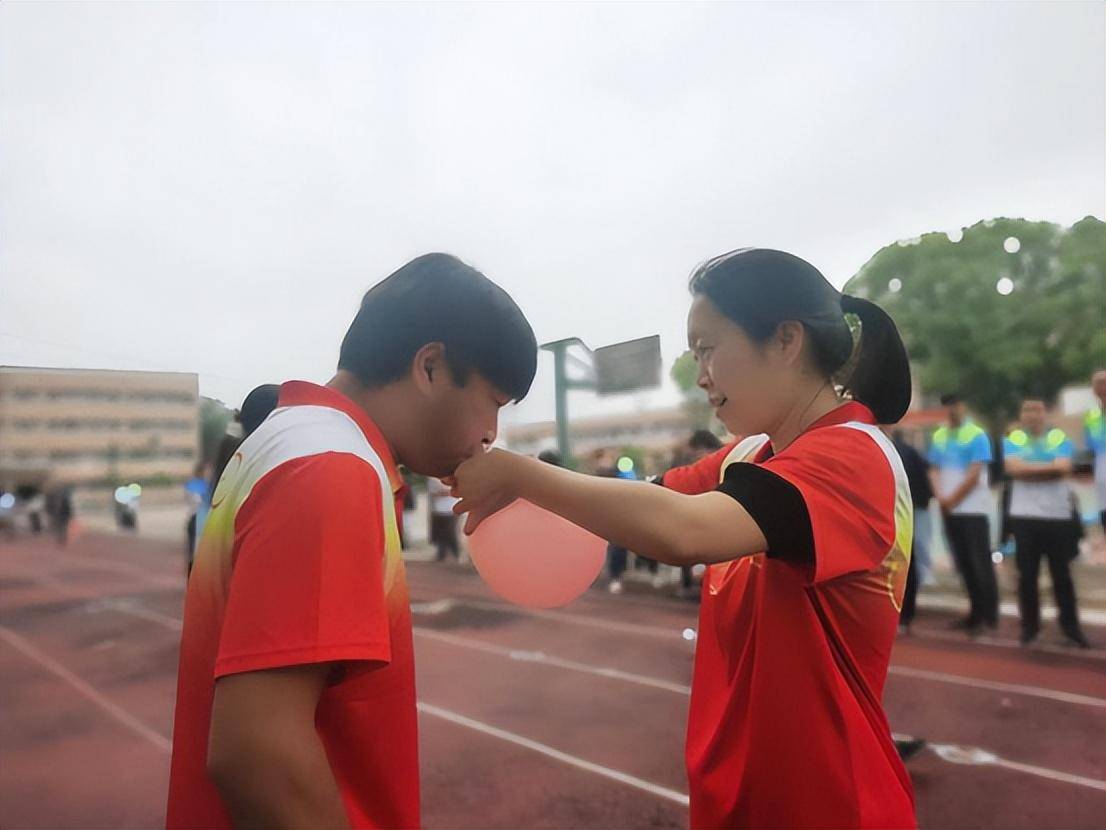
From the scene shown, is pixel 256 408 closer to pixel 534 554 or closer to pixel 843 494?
pixel 534 554

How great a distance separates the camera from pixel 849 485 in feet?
3.02

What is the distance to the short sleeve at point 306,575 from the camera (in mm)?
638

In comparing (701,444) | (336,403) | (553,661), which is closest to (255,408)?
(336,403)

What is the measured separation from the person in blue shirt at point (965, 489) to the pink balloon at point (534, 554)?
3.62 metres

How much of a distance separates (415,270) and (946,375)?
3581 mm

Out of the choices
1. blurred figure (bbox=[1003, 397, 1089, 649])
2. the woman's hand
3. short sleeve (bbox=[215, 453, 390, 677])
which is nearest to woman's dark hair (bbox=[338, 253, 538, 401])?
the woman's hand

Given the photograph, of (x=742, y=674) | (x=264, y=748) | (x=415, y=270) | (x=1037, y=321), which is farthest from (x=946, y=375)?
(x=264, y=748)

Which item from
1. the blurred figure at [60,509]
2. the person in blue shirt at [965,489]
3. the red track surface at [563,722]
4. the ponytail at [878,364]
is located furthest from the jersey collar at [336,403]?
the person in blue shirt at [965,489]

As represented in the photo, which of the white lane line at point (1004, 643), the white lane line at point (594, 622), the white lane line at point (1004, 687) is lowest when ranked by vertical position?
the white lane line at point (594, 622)

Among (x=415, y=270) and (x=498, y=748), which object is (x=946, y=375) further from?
(x=415, y=270)

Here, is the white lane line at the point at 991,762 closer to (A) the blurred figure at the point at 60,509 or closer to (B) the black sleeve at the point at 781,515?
(B) the black sleeve at the point at 781,515

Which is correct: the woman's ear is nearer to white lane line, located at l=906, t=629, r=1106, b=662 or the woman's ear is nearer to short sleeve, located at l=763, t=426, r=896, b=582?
short sleeve, located at l=763, t=426, r=896, b=582

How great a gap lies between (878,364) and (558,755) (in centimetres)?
280

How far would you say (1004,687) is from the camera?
3.96 m
